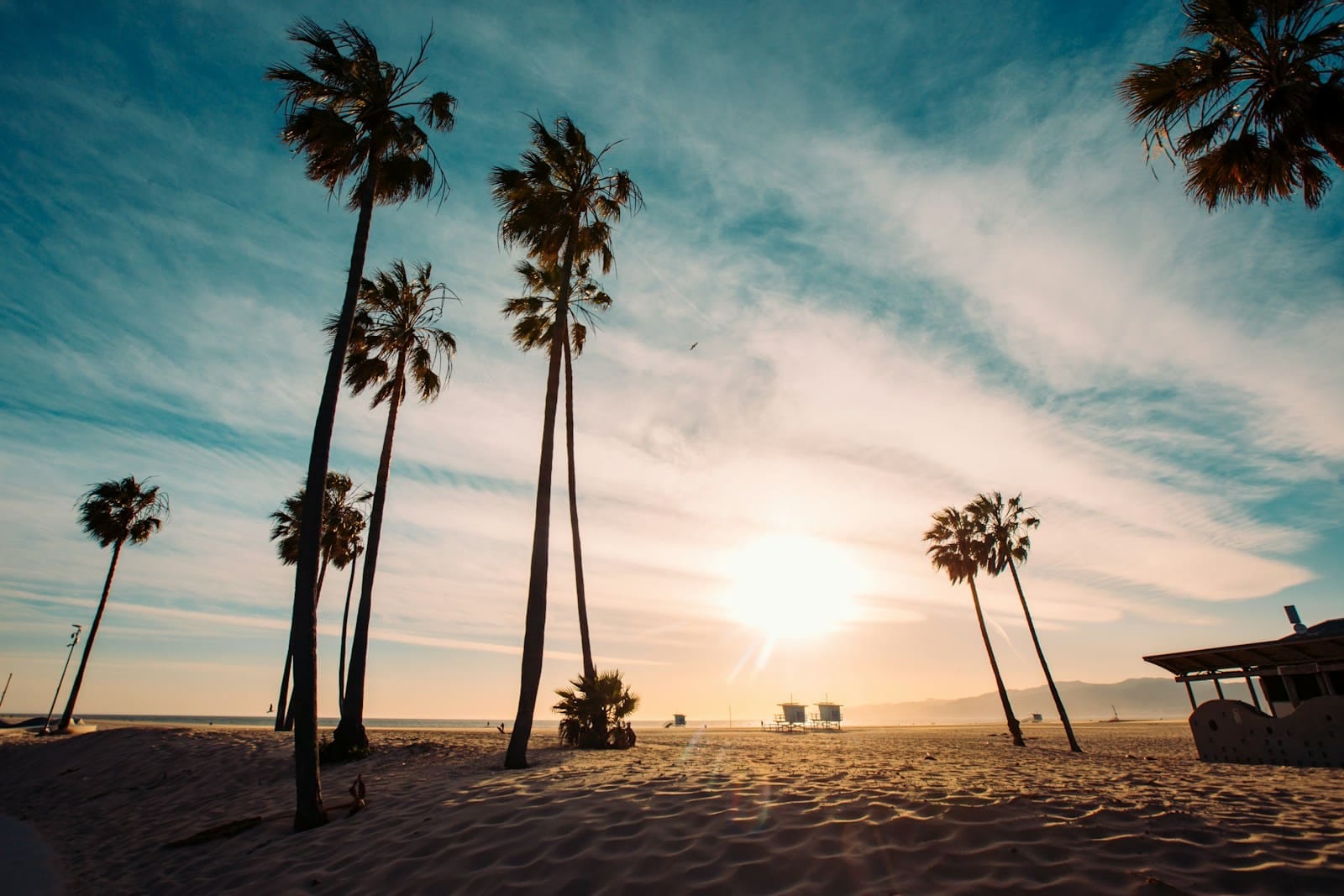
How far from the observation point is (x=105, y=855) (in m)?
8.16

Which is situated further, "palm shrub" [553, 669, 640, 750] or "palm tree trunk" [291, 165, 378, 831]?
"palm shrub" [553, 669, 640, 750]

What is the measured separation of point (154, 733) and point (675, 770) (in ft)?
64.8

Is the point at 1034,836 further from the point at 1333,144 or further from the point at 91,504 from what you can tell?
the point at 91,504

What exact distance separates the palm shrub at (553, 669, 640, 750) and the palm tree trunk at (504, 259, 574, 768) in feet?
14.3

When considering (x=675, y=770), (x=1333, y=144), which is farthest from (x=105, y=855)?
(x=1333, y=144)

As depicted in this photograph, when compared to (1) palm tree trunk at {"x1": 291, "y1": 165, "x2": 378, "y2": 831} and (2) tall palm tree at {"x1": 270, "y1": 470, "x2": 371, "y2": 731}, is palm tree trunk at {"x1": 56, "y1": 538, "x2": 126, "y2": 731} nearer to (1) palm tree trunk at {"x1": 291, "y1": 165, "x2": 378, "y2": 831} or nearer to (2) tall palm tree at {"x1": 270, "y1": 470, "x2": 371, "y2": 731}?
(2) tall palm tree at {"x1": 270, "y1": 470, "x2": 371, "y2": 731}

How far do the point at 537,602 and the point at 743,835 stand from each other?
795 centimetres

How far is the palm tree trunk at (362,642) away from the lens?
13.6 m

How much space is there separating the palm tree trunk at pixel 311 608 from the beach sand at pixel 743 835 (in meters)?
0.46

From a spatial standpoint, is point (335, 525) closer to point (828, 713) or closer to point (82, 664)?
point (82, 664)

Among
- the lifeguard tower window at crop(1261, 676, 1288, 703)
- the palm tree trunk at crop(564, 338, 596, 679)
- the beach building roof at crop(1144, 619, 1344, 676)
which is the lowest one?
the lifeguard tower window at crop(1261, 676, 1288, 703)

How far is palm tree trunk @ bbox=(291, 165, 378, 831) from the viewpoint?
7.64 metres

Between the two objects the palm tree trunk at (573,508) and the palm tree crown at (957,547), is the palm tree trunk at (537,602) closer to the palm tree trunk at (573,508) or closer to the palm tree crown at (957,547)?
the palm tree trunk at (573,508)

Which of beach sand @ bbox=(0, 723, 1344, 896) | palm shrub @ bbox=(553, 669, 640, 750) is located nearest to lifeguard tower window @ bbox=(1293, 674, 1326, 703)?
beach sand @ bbox=(0, 723, 1344, 896)
